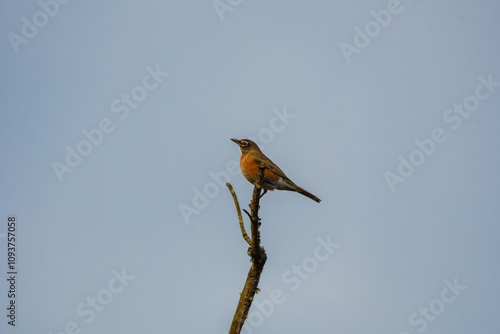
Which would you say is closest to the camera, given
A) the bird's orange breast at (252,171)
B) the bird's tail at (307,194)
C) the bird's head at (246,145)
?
the bird's orange breast at (252,171)

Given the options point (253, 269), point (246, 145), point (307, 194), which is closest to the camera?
point (253, 269)

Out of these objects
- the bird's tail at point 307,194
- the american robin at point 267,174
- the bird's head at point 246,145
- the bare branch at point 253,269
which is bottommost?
the bare branch at point 253,269

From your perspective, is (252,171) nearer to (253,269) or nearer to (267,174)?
(267,174)

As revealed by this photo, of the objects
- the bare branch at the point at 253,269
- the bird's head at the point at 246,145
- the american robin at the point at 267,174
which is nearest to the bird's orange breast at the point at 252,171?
the american robin at the point at 267,174

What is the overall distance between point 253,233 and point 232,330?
1.56 metres

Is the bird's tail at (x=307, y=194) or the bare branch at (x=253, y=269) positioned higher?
the bird's tail at (x=307, y=194)

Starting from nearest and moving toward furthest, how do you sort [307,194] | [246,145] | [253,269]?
[253,269] → [307,194] → [246,145]

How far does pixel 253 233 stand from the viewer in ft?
25.5

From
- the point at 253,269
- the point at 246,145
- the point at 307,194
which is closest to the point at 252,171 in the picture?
the point at 246,145

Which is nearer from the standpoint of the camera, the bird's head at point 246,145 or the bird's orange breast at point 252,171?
the bird's orange breast at point 252,171

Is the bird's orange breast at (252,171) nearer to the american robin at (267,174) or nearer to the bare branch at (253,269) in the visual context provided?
the american robin at (267,174)

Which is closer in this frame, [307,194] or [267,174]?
[267,174]

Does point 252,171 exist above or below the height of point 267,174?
above

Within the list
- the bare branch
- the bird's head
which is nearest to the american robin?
the bird's head
